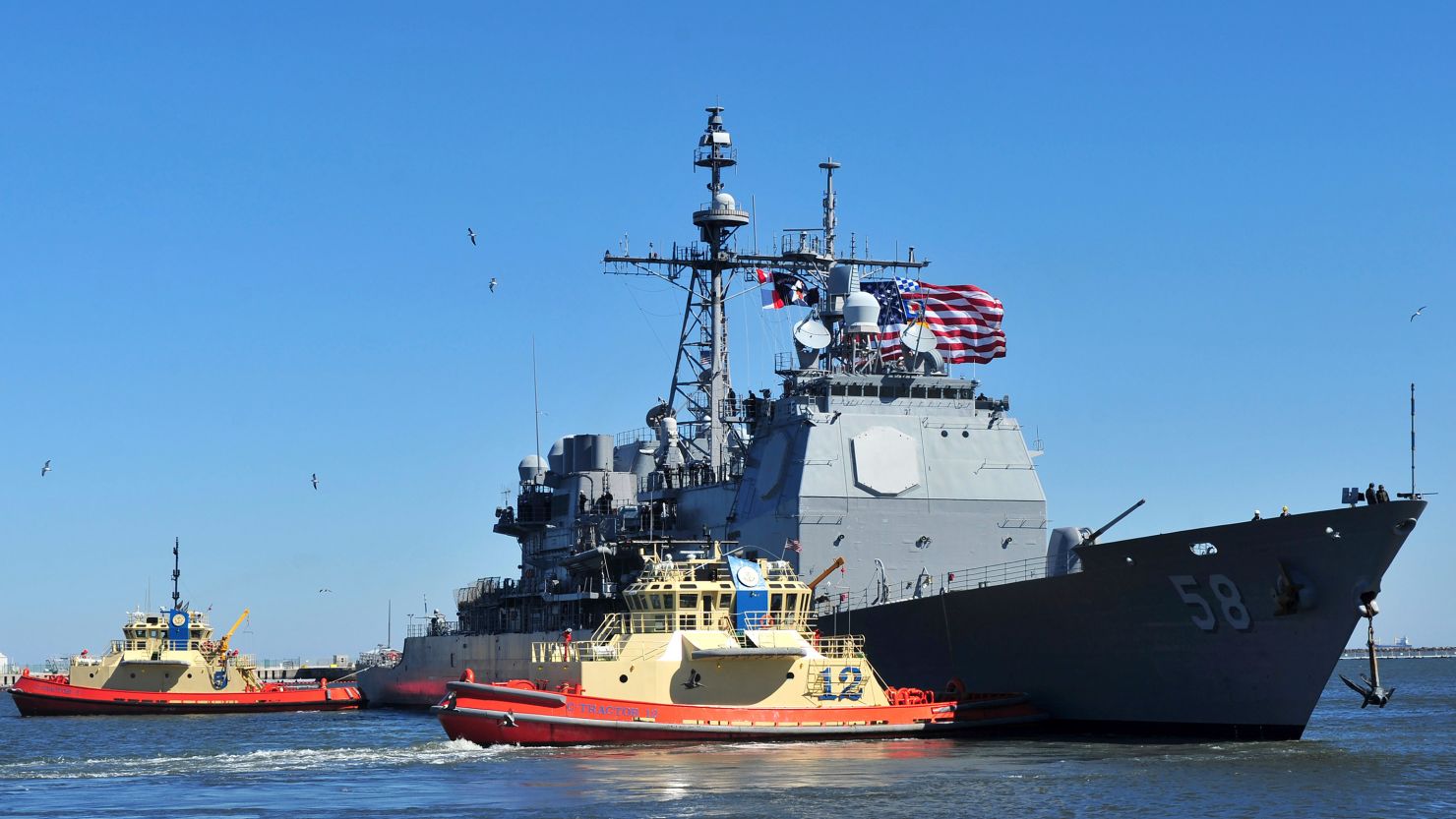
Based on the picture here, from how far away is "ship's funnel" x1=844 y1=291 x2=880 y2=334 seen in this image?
33.5m

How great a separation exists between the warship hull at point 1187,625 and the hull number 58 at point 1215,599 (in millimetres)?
19

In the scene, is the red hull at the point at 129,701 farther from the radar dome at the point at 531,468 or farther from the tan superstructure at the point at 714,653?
the tan superstructure at the point at 714,653

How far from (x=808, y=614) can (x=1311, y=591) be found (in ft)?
27.0

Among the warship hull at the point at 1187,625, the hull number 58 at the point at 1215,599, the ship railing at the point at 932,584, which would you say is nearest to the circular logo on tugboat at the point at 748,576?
the warship hull at the point at 1187,625

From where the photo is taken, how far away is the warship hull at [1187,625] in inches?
914

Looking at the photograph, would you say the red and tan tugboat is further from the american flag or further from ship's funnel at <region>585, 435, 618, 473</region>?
ship's funnel at <region>585, 435, 618, 473</region>

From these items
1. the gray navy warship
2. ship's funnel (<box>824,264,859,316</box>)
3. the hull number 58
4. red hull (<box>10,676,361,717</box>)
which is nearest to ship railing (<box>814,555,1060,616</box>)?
the gray navy warship

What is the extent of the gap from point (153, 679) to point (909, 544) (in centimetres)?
2059

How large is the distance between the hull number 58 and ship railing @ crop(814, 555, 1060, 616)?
20.2 feet

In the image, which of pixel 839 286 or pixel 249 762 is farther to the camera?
pixel 839 286

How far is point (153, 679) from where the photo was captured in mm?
42750

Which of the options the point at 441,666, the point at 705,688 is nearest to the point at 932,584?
the point at 705,688

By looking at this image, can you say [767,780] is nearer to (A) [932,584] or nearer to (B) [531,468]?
(A) [932,584]

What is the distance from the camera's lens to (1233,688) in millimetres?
24562
